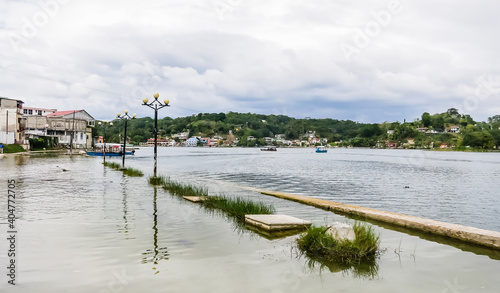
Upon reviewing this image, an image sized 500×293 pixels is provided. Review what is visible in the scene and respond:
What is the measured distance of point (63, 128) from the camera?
96.1 m

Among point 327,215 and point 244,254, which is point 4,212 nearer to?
point 244,254

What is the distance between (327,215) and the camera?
14.7m

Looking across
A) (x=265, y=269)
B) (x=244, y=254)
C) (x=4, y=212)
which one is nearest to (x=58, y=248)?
(x=244, y=254)

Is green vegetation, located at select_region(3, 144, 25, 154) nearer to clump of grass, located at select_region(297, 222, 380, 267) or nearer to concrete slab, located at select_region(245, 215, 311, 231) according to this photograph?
concrete slab, located at select_region(245, 215, 311, 231)

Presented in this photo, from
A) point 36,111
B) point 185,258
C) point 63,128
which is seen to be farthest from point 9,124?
point 185,258

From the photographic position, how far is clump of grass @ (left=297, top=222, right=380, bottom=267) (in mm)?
8188

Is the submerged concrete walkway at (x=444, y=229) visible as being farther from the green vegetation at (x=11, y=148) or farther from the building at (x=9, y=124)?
the building at (x=9, y=124)

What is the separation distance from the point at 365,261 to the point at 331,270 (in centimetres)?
105

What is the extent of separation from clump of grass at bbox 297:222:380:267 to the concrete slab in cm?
178

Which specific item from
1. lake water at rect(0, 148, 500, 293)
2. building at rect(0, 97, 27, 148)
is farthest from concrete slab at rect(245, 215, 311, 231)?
building at rect(0, 97, 27, 148)

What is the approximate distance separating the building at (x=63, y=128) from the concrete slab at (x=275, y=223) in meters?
85.0

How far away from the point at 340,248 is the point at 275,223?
9.27ft

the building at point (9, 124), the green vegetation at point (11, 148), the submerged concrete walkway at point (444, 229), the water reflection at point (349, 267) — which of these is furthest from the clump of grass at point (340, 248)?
the building at point (9, 124)

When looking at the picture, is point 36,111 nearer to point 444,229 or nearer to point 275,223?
point 275,223
